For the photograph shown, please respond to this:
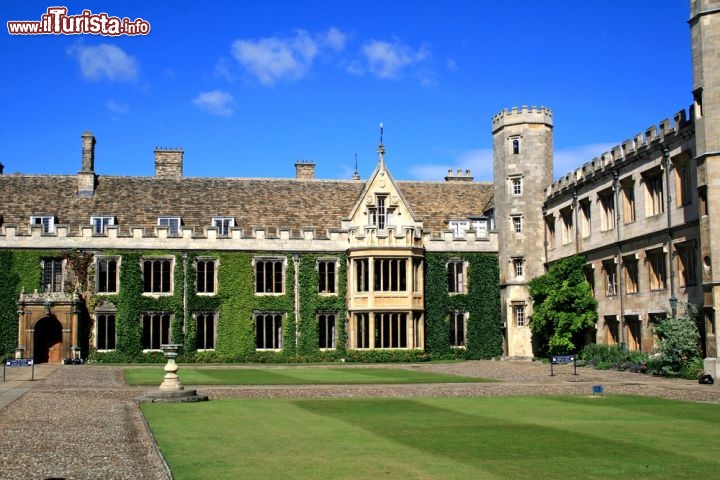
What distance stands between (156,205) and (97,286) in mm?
6531

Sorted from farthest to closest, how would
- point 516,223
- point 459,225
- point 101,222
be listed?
point 459,225, point 516,223, point 101,222

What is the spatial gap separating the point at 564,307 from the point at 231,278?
18153 mm

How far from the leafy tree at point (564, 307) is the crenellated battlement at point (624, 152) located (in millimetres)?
4339

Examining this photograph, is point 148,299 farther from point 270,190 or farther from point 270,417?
point 270,417

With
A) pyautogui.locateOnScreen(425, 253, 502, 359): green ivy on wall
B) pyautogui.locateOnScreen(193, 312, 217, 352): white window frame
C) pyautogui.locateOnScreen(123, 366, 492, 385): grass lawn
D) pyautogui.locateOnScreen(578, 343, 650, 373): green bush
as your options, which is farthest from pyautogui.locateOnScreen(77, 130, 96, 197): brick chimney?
pyautogui.locateOnScreen(578, 343, 650, 373): green bush

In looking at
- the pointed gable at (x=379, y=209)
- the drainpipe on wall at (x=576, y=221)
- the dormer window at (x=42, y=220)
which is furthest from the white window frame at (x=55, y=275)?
the drainpipe on wall at (x=576, y=221)

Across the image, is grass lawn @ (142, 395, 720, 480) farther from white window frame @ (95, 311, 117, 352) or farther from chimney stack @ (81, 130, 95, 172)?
chimney stack @ (81, 130, 95, 172)

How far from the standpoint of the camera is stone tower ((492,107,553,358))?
171ft

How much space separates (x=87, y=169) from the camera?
54.5 metres

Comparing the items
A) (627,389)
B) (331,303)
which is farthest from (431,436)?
(331,303)

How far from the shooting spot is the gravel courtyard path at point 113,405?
1338 centimetres

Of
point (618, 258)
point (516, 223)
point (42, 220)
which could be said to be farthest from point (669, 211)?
point (42, 220)

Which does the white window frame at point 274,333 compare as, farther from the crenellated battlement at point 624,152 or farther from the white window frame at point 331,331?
the crenellated battlement at point 624,152

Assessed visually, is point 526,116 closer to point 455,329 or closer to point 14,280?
point 455,329
